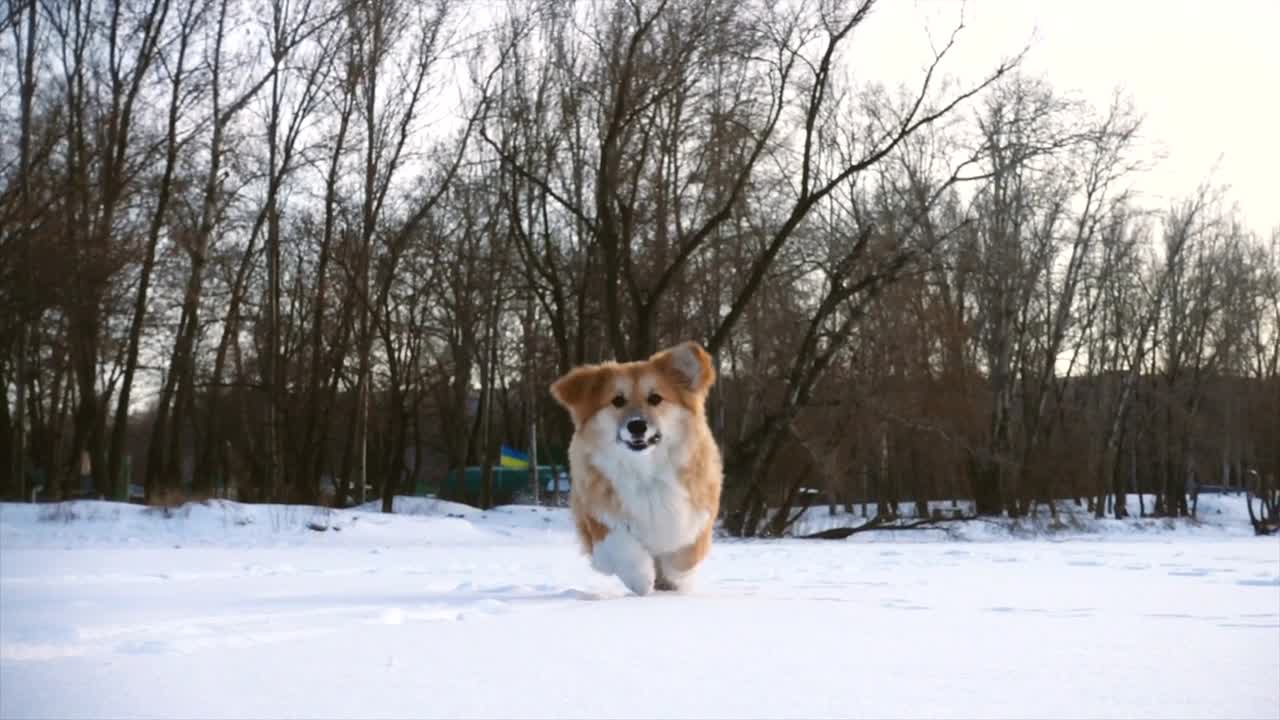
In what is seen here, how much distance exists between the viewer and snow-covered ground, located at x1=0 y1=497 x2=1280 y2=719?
9.53 feet

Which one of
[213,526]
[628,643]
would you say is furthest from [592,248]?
[628,643]

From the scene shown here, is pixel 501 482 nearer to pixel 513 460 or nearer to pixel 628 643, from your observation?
pixel 513 460

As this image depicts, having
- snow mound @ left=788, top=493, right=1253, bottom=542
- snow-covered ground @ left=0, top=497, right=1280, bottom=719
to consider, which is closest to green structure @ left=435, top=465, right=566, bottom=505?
snow mound @ left=788, top=493, right=1253, bottom=542

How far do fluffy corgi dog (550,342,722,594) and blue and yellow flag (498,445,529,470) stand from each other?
32.0 metres

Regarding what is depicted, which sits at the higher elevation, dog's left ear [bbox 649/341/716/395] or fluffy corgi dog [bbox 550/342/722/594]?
dog's left ear [bbox 649/341/716/395]

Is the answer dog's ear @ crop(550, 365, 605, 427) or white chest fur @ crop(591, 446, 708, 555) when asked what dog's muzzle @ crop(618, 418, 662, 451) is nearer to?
white chest fur @ crop(591, 446, 708, 555)

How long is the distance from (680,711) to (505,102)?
1679cm

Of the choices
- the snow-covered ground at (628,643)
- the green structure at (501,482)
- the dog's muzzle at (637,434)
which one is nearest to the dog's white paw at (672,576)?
the snow-covered ground at (628,643)

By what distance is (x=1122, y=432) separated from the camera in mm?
34719

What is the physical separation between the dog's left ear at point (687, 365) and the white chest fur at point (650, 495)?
12.2 inches

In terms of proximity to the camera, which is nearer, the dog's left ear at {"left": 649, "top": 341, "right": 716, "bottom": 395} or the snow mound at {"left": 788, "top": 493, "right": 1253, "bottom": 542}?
the dog's left ear at {"left": 649, "top": 341, "right": 716, "bottom": 395}

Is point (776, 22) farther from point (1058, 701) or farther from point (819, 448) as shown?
point (1058, 701)

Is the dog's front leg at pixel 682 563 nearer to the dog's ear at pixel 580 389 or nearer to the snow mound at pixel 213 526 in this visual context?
the dog's ear at pixel 580 389

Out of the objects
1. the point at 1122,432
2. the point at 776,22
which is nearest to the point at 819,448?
the point at 776,22
